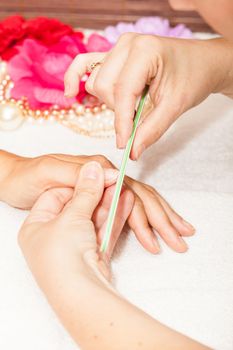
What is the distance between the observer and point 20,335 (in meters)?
0.72

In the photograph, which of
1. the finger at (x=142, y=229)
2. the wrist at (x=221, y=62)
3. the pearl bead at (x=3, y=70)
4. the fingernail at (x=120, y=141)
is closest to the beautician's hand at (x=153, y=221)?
the finger at (x=142, y=229)

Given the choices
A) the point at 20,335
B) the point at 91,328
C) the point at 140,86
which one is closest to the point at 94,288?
the point at 91,328

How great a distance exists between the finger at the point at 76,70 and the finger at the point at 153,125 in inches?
5.2

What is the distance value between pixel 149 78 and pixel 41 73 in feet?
1.31

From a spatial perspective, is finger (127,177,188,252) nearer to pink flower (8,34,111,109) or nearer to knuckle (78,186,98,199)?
knuckle (78,186,98,199)

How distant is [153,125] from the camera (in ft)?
2.59

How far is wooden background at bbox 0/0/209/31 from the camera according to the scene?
138cm

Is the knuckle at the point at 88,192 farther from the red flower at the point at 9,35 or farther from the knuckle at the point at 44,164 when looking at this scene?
the red flower at the point at 9,35

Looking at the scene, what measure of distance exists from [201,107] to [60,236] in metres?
0.54

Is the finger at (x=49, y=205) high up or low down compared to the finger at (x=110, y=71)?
down

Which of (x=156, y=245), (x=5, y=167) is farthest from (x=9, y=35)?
(x=156, y=245)

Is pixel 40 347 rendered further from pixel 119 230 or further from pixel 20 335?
pixel 119 230

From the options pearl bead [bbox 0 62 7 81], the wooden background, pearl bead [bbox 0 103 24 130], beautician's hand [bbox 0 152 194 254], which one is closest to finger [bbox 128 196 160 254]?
beautician's hand [bbox 0 152 194 254]

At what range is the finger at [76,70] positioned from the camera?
2.80ft
